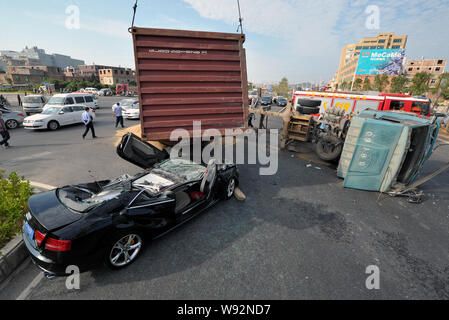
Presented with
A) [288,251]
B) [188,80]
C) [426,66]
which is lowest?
[288,251]

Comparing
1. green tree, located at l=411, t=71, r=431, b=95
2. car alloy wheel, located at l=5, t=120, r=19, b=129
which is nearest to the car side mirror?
car alloy wheel, located at l=5, t=120, r=19, b=129

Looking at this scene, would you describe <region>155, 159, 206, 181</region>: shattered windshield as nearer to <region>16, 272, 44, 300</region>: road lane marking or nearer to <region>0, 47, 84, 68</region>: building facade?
<region>16, 272, 44, 300</region>: road lane marking

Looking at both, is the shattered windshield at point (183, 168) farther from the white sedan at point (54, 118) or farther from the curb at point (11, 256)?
the white sedan at point (54, 118)

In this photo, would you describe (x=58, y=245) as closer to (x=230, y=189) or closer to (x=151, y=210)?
(x=151, y=210)

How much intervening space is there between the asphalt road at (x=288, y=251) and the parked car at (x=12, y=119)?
8.95 meters

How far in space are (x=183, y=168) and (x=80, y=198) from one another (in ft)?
6.51

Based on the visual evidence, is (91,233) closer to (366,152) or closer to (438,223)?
(366,152)

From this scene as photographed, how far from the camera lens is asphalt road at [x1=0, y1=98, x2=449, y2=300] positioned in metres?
2.89

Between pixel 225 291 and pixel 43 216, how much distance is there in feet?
8.64

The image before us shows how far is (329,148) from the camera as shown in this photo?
8133mm

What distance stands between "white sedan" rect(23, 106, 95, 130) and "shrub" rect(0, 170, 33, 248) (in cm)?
882

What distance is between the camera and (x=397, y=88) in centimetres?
3791

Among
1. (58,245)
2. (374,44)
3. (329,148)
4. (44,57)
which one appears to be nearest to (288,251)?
(58,245)

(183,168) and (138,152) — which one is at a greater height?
(138,152)
